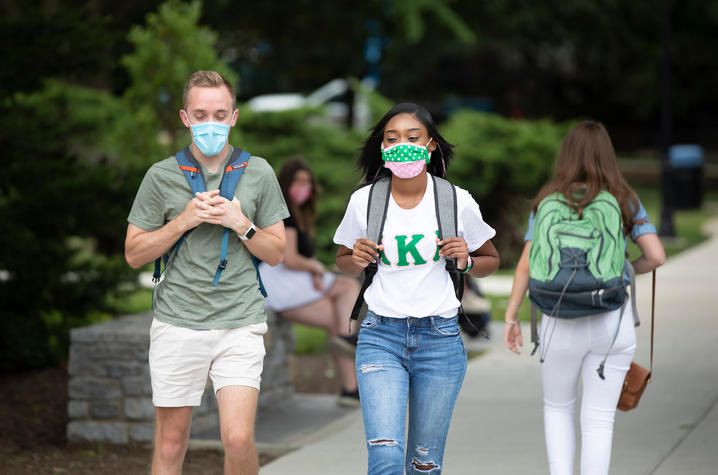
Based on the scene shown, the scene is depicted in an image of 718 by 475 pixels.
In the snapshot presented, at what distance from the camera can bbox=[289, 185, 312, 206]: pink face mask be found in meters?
7.39

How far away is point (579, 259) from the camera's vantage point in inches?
173

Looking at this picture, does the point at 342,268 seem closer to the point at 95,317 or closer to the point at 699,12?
the point at 95,317

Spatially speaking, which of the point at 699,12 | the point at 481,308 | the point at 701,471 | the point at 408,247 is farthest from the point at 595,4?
the point at 408,247

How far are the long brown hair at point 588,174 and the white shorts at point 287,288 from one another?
126 inches

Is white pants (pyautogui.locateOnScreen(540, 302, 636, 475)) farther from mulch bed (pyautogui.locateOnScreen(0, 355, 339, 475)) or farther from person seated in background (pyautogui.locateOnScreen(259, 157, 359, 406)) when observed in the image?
person seated in background (pyautogui.locateOnScreen(259, 157, 359, 406))

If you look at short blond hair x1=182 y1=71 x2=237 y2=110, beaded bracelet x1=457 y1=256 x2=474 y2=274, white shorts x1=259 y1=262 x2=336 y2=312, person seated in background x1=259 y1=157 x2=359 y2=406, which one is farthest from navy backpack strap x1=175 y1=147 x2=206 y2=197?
white shorts x1=259 y1=262 x2=336 y2=312

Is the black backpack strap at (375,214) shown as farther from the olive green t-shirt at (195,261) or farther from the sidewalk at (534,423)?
the sidewalk at (534,423)

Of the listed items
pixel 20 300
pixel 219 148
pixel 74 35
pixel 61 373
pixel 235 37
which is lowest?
pixel 61 373

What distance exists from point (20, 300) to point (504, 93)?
134 ft

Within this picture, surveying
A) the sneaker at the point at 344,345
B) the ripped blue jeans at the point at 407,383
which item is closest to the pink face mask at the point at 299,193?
the sneaker at the point at 344,345

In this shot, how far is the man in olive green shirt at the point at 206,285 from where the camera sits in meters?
3.99

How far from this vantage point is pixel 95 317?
367 inches

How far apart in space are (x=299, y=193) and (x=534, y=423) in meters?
2.19

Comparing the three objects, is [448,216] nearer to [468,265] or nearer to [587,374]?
[468,265]
